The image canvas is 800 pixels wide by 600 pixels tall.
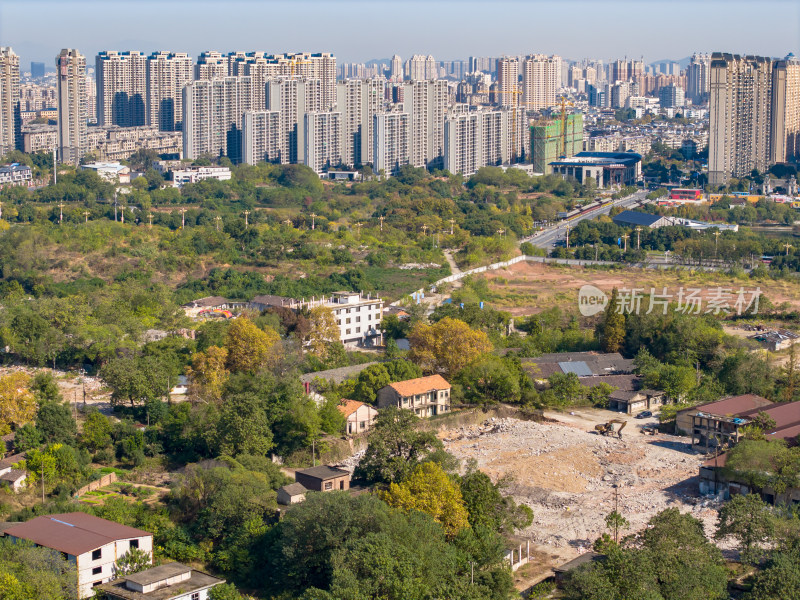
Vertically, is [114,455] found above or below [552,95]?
below

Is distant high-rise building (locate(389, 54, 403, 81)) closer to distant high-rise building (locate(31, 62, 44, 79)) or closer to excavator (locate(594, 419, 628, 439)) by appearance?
distant high-rise building (locate(31, 62, 44, 79))

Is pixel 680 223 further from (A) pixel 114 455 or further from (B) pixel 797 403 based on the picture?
(A) pixel 114 455

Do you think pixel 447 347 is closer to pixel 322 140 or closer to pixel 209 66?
pixel 322 140

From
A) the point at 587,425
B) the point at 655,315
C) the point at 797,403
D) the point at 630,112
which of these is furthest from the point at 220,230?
the point at 630,112

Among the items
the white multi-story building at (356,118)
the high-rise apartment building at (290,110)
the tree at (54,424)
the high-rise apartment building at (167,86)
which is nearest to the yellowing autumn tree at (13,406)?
the tree at (54,424)

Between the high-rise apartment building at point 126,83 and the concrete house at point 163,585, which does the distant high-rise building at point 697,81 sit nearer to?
the high-rise apartment building at point 126,83
